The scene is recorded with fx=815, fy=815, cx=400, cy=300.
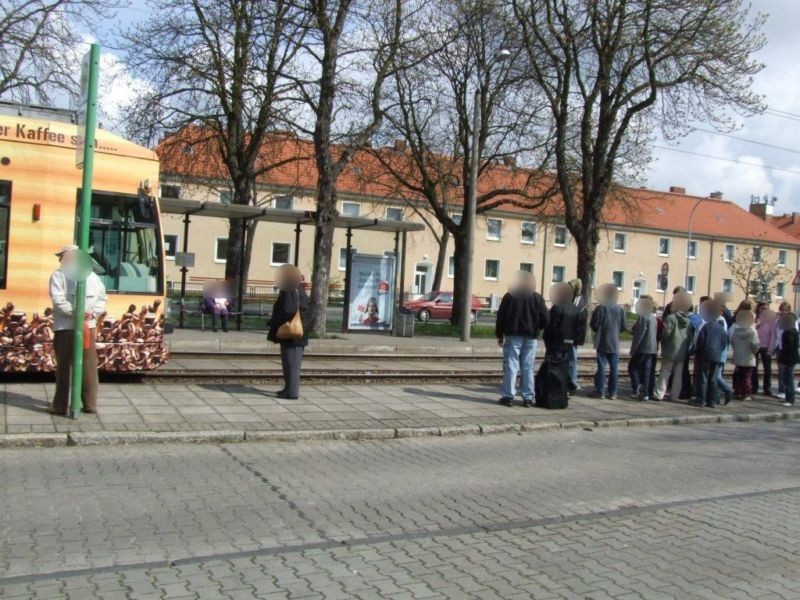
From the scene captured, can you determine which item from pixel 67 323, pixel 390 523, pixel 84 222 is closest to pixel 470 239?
pixel 84 222

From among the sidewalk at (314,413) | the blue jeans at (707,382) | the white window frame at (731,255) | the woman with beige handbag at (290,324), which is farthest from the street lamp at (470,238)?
the white window frame at (731,255)

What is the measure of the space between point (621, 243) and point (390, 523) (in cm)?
6224

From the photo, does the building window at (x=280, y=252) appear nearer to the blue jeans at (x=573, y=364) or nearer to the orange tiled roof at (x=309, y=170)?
→ the orange tiled roof at (x=309, y=170)

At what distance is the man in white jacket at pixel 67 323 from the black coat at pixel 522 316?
507 cm

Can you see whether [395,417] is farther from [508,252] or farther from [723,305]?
[508,252]

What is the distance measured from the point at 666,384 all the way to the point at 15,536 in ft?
33.9

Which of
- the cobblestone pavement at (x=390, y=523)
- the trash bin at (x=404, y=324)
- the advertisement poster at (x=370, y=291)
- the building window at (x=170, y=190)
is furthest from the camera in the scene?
the building window at (x=170, y=190)

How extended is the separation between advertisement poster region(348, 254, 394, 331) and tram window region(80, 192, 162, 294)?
12.4 meters

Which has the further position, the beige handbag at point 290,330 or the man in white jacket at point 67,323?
the beige handbag at point 290,330

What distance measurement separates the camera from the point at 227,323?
2212cm

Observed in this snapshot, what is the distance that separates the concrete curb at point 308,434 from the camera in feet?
24.3

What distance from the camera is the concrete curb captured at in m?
7.41

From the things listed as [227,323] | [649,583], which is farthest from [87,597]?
[227,323]

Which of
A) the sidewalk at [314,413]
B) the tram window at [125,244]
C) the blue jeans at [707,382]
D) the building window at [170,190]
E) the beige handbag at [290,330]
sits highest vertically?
the building window at [170,190]
